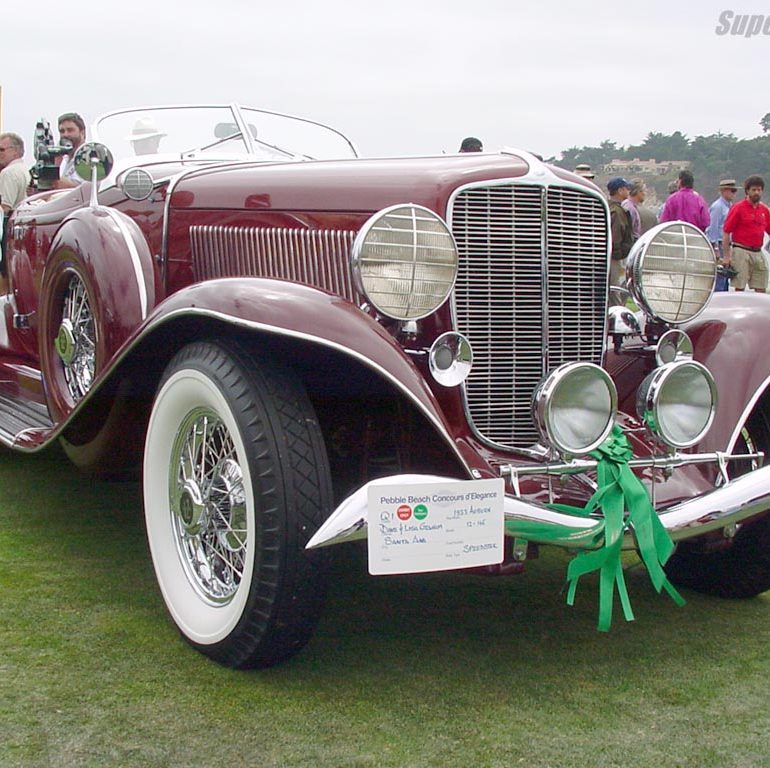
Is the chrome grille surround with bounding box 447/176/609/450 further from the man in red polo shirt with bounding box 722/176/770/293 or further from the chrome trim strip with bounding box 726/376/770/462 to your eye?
the man in red polo shirt with bounding box 722/176/770/293

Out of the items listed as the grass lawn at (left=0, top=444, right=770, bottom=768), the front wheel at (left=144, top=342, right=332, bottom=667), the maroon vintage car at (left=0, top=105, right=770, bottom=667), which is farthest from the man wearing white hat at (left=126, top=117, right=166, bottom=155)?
the front wheel at (left=144, top=342, right=332, bottom=667)

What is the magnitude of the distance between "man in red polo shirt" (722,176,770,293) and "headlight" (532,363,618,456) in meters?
8.89

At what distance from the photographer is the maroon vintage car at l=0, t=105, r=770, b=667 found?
249 cm

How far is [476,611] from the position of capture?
10.7ft

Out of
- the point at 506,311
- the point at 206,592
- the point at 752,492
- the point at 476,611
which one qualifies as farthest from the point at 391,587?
the point at 752,492

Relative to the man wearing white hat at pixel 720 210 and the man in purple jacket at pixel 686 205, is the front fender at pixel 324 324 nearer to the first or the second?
the man in purple jacket at pixel 686 205

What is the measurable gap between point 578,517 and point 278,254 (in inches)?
53.8

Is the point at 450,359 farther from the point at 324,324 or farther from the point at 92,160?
the point at 92,160

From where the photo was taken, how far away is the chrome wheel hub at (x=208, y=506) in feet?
8.91

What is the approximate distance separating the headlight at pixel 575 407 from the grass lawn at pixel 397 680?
2.05 feet

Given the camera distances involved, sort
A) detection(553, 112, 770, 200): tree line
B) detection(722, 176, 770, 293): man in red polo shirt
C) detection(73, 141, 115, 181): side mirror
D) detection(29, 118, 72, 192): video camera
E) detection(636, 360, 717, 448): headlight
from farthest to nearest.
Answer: detection(553, 112, 770, 200): tree line < detection(722, 176, 770, 293): man in red polo shirt < detection(29, 118, 72, 192): video camera < detection(73, 141, 115, 181): side mirror < detection(636, 360, 717, 448): headlight

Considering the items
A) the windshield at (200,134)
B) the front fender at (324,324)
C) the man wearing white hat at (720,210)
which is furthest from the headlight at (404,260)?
the man wearing white hat at (720,210)

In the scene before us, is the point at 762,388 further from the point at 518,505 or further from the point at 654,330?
the point at 518,505

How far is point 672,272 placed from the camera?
10.7 ft
